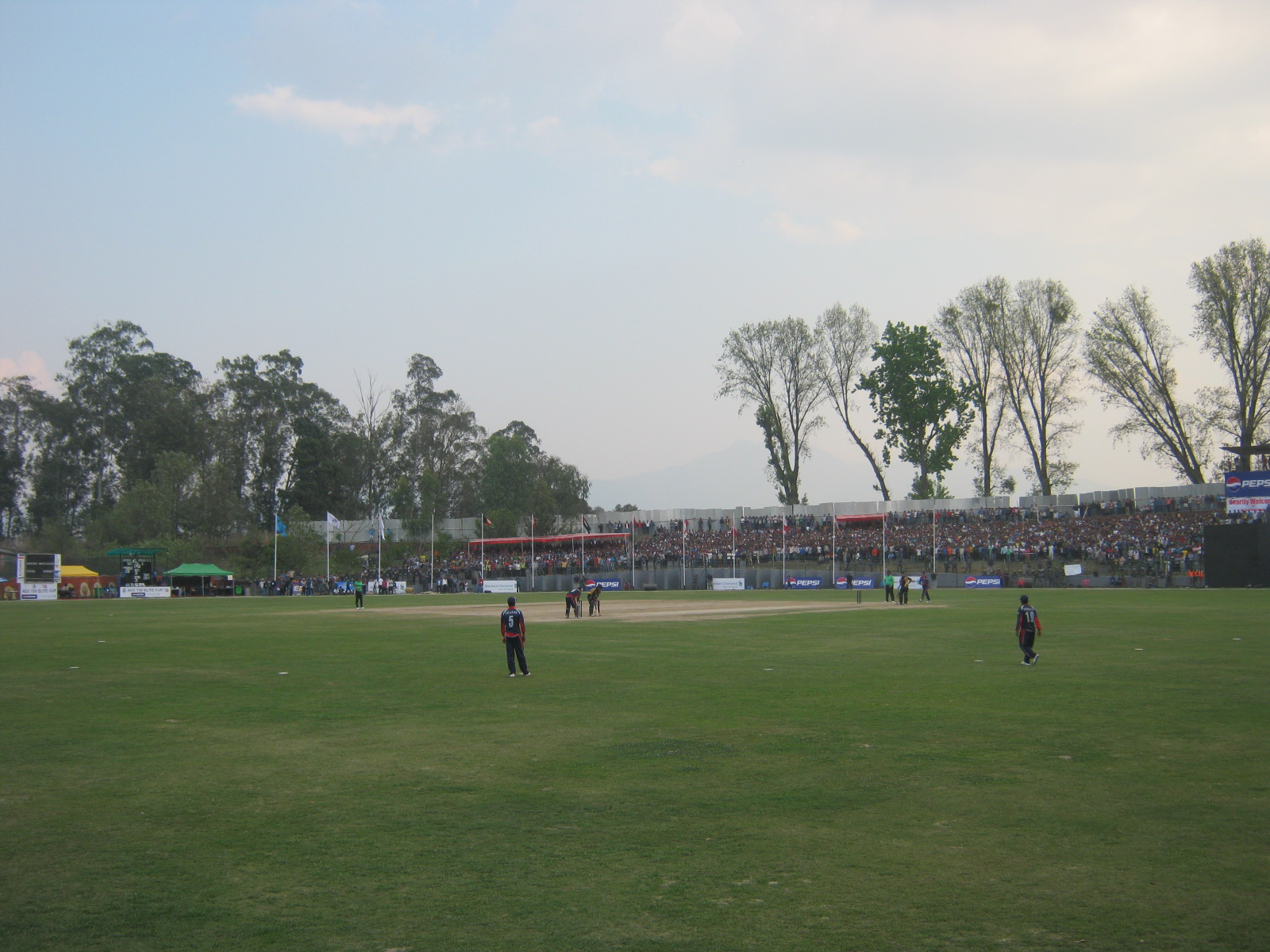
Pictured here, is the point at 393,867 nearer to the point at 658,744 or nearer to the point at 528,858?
the point at 528,858

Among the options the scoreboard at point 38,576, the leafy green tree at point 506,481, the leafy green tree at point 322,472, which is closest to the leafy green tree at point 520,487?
the leafy green tree at point 506,481

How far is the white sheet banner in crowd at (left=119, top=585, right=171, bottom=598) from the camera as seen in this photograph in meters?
71.8

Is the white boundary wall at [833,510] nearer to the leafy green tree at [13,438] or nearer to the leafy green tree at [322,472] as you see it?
the leafy green tree at [322,472]

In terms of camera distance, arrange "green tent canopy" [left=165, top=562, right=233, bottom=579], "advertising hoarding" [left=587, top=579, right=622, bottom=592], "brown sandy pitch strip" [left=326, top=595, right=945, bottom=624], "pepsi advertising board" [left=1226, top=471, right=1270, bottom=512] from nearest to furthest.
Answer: "brown sandy pitch strip" [left=326, top=595, right=945, bottom=624], "pepsi advertising board" [left=1226, top=471, right=1270, bottom=512], "green tent canopy" [left=165, top=562, right=233, bottom=579], "advertising hoarding" [left=587, top=579, right=622, bottom=592]

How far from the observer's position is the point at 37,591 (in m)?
67.5

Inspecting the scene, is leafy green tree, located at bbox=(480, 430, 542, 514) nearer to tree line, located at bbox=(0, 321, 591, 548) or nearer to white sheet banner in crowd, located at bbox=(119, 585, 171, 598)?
tree line, located at bbox=(0, 321, 591, 548)

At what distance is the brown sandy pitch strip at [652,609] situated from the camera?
38938 millimetres

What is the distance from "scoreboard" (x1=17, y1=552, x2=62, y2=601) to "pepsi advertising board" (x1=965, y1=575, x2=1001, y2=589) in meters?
63.0

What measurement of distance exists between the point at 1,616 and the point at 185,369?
78.8 meters

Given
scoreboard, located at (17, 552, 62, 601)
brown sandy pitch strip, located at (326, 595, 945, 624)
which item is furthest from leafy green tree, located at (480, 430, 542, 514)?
brown sandy pitch strip, located at (326, 595, 945, 624)

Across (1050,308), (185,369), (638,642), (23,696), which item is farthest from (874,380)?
(185,369)

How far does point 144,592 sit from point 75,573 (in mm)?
5935

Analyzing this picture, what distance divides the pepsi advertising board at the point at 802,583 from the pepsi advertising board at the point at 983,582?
1090 centimetres

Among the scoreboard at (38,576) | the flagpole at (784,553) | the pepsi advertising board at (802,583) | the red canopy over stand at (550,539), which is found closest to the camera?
the scoreboard at (38,576)
